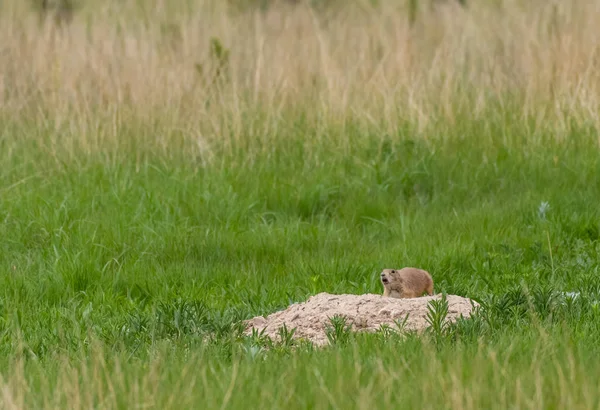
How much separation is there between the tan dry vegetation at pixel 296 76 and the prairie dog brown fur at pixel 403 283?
331 centimetres

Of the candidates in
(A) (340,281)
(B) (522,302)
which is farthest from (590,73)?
(B) (522,302)

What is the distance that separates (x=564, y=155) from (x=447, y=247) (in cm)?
216

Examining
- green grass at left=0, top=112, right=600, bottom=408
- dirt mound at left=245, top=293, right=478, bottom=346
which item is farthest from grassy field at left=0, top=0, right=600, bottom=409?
dirt mound at left=245, top=293, right=478, bottom=346

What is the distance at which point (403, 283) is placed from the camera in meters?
5.71

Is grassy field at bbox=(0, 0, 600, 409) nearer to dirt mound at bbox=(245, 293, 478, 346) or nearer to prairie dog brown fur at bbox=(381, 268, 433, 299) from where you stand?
dirt mound at bbox=(245, 293, 478, 346)

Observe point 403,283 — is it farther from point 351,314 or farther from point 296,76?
point 296,76

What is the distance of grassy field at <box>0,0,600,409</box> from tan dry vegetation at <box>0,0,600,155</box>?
0.12ft

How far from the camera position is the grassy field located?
3.84 metres

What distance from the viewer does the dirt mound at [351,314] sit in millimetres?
5012

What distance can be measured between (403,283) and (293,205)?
2.29 metres

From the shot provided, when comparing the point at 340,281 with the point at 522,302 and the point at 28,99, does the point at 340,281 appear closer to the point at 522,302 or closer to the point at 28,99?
the point at 522,302

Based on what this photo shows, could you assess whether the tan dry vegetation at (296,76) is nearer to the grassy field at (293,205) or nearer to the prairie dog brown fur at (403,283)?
the grassy field at (293,205)

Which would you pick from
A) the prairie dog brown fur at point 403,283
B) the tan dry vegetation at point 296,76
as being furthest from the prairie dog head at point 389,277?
the tan dry vegetation at point 296,76

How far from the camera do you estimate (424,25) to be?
1210 cm
